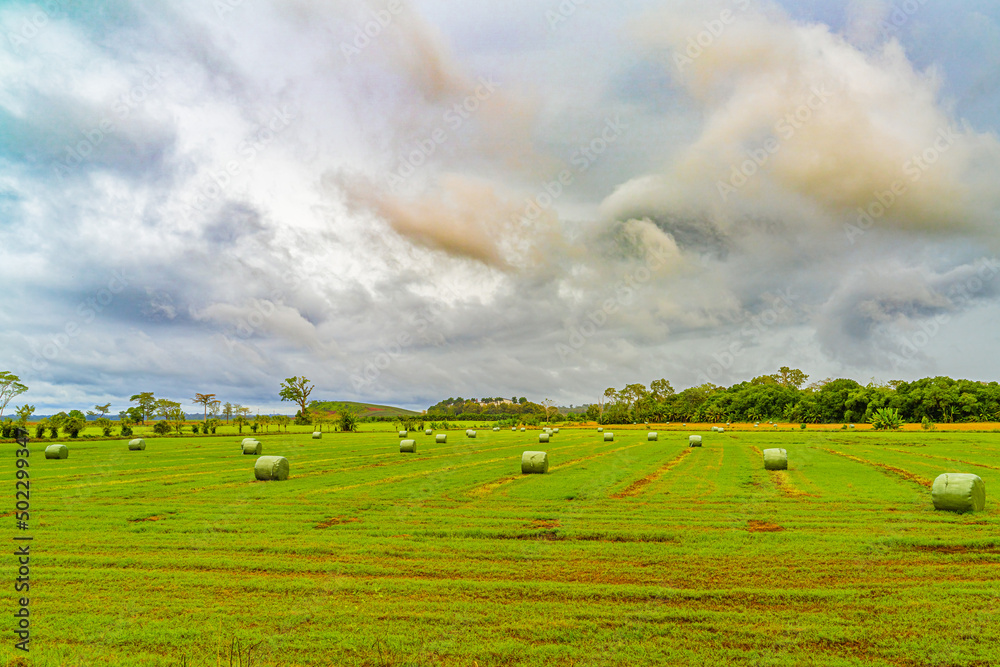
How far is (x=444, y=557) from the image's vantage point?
1091 cm

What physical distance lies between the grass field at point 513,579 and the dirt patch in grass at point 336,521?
0.49ft

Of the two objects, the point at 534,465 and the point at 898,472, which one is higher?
the point at 534,465

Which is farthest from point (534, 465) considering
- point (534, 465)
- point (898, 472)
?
point (898, 472)

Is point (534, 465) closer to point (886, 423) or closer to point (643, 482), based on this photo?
point (643, 482)

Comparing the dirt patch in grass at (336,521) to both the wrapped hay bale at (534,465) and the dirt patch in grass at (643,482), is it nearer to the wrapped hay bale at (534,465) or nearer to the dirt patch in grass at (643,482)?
the dirt patch in grass at (643,482)

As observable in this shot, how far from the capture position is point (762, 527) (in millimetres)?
13203

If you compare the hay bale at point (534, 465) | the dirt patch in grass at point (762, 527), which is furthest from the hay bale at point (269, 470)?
the dirt patch in grass at point (762, 527)

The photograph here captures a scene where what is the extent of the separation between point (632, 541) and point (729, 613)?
4327mm

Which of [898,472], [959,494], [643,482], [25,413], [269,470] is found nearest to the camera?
[959,494]

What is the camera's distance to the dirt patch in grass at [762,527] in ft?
41.9

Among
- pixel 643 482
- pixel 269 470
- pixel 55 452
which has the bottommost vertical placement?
pixel 643 482

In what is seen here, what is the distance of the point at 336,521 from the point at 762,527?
11302mm

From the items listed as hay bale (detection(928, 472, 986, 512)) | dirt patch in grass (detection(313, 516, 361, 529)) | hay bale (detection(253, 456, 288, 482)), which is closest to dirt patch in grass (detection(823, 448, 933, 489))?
hay bale (detection(928, 472, 986, 512))

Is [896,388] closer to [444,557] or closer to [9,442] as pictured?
[444,557]
